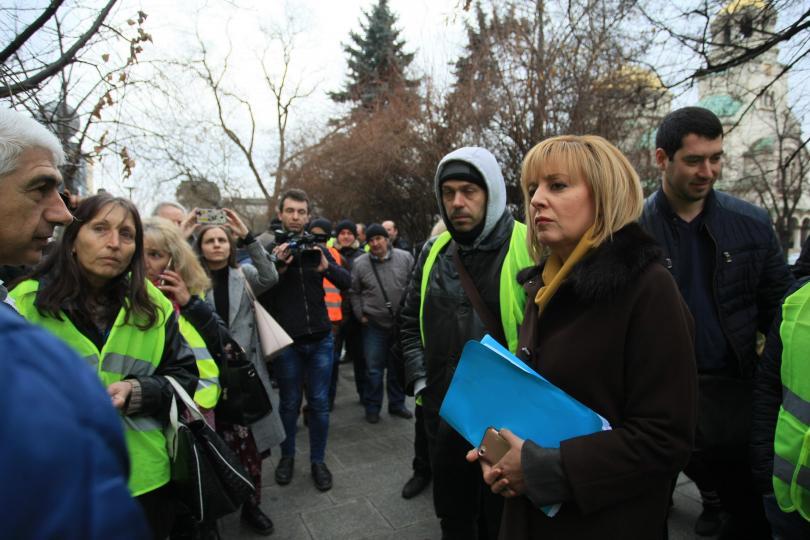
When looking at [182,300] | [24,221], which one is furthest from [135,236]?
[24,221]

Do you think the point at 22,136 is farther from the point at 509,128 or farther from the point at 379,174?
the point at 379,174

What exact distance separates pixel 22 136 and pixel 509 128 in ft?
32.3

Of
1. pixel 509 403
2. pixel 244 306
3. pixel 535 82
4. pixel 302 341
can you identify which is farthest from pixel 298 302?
pixel 535 82

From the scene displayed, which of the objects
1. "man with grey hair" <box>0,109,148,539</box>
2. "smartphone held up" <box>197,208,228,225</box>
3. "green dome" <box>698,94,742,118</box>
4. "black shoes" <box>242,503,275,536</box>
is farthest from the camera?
"green dome" <box>698,94,742,118</box>

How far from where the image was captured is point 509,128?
33.4 ft

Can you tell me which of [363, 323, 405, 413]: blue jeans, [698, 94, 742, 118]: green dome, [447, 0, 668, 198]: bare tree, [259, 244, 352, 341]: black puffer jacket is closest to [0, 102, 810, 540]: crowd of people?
[259, 244, 352, 341]: black puffer jacket

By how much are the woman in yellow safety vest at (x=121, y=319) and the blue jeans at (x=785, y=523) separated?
2.30 metres

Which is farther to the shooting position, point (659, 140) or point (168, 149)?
point (168, 149)

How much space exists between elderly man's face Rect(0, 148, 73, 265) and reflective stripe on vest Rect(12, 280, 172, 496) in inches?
29.2

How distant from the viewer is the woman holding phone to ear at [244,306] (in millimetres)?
3189

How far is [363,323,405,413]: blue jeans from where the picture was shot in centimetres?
541

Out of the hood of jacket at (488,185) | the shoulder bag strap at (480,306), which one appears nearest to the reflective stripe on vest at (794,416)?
the shoulder bag strap at (480,306)

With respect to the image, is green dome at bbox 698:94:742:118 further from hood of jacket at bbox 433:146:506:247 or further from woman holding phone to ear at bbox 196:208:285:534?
woman holding phone to ear at bbox 196:208:285:534

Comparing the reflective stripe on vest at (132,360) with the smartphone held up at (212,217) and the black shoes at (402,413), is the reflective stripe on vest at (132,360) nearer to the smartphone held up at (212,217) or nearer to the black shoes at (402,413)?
the smartphone held up at (212,217)
